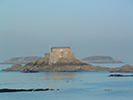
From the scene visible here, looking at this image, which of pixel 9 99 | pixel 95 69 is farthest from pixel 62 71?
pixel 9 99

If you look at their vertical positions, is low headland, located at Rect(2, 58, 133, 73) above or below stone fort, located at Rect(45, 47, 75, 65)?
below

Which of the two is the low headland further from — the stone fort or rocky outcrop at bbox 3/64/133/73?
the stone fort

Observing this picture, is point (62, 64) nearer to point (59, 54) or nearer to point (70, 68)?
point (70, 68)

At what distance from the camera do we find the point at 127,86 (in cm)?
5600

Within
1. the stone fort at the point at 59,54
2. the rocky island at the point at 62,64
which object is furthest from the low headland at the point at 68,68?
the stone fort at the point at 59,54

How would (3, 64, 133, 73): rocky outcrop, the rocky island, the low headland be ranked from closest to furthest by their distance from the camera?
(3, 64, 133, 73): rocky outcrop < the low headland < the rocky island

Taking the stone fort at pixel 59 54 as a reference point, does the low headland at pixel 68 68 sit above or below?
below

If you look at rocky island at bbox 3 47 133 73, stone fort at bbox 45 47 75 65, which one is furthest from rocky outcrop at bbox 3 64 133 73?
stone fort at bbox 45 47 75 65

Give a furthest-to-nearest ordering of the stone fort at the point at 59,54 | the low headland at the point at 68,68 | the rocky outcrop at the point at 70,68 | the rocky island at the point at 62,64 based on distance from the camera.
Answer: the stone fort at the point at 59,54, the rocky island at the point at 62,64, the low headland at the point at 68,68, the rocky outcrop at the point at 70,68

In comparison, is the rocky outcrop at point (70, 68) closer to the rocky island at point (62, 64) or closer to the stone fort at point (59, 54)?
the rocky island at point (62, 64)

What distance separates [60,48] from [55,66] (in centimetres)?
485

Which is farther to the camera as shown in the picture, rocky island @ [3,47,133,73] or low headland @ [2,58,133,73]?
rocky island @ [3,47,133,73]

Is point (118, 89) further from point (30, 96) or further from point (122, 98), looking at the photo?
point (30, 96)

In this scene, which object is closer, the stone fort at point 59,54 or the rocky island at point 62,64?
the rocky island at point 62,64
